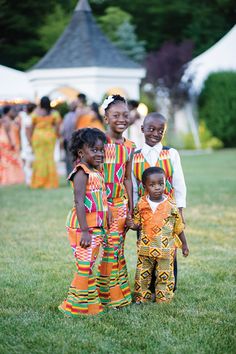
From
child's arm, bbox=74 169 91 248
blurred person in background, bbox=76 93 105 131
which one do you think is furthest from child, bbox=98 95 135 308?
blurred person in background, bbox=76 93 105 131

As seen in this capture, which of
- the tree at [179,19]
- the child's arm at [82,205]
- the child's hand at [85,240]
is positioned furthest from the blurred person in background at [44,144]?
the tree at [179,19]

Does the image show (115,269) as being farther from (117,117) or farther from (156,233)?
(117,117)

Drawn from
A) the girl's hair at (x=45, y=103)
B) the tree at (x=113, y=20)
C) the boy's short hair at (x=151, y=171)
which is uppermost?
the tree at (x=113, y=20)

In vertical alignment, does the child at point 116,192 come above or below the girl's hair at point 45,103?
below

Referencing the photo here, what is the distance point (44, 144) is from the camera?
13680 mm

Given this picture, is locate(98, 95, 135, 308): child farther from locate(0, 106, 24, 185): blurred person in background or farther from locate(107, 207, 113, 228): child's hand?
locate(0, 106, 24, 185): blurred person in background

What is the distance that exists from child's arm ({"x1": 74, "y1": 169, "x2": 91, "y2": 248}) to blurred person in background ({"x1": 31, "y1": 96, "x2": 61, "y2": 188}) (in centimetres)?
834

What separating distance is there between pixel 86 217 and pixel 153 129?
92 centimetres

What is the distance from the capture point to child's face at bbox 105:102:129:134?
510cm

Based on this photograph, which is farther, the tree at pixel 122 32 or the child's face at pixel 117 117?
the tree at pixel 122 32

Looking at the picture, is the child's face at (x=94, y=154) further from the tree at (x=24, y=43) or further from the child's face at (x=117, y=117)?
the tree at (x=24, y=43)

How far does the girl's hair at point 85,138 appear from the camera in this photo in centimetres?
485

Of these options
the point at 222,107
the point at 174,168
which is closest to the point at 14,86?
the point at 222,107

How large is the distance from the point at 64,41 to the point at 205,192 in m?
17.1
